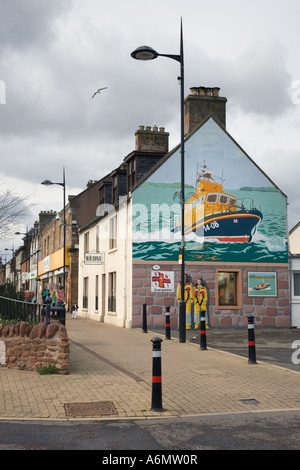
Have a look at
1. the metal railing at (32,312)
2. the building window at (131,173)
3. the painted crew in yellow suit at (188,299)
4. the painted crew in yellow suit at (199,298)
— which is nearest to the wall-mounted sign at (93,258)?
the building window at (131,173)

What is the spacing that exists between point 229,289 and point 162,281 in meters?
3.11

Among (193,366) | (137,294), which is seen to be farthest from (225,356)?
(137,294)

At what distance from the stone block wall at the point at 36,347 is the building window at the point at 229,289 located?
13.2m

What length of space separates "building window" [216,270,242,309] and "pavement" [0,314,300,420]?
822 centimetres

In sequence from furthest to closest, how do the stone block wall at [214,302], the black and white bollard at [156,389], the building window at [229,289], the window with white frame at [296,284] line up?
the window with white frame at [296,284]
the building window at [229,289]
the stone block wall at [214,302]
the black and white bollard at [156,389]

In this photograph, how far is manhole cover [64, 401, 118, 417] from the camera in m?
7.48

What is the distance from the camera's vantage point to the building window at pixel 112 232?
25.8m

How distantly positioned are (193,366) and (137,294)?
414 inches

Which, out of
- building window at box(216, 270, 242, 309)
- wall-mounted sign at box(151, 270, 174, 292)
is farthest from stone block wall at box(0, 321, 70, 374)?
building window at box(216, 270, 242, 309)

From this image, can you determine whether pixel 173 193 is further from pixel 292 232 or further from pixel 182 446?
pixel 182 446

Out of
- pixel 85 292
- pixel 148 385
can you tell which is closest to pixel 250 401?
pixel 148 385

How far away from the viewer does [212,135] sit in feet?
77.6

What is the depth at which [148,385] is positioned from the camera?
31.1 feet

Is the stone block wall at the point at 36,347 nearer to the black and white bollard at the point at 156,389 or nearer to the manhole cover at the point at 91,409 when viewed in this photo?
the manhole cover at the point at 91,409
